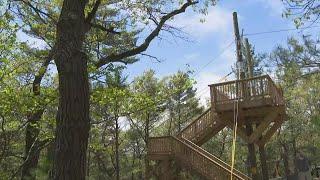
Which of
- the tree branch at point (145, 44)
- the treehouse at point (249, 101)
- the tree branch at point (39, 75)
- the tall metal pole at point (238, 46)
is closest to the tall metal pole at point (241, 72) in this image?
the tall metal pole at point (238, 46)

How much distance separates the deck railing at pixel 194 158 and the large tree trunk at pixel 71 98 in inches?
464

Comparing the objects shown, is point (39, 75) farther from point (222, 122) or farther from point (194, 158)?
point (222, 122)

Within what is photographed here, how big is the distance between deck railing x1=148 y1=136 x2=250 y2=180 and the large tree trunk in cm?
1178

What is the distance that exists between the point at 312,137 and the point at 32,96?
1819 inches

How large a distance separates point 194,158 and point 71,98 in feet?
43.0

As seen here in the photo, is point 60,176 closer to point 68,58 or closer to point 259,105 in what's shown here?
point 68,58

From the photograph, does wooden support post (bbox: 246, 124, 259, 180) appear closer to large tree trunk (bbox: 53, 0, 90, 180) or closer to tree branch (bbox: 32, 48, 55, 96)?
tree branch (bbox: 32, 48, 55, 96)

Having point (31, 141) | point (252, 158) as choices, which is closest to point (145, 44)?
point (31, 141)

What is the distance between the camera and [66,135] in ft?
18.2

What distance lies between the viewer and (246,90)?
1748cm

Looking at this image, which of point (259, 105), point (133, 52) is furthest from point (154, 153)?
point (133, 52)

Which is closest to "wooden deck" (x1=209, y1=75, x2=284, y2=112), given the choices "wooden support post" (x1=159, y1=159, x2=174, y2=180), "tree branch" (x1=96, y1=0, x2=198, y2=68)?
"wooden support post" (x1=159, y1=159, x2=174, y2=180)

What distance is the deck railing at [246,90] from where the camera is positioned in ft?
56.4

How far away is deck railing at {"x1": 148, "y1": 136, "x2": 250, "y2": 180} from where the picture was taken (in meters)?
17.2
